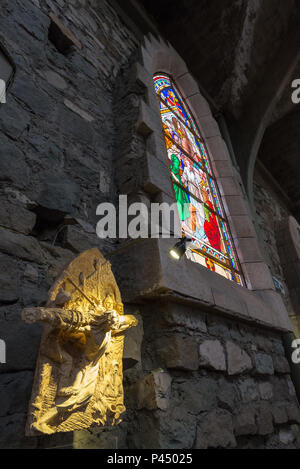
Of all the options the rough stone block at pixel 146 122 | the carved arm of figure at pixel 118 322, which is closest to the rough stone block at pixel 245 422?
the carved arm of figure at pixel 118 322

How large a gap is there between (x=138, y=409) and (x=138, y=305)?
497 mm

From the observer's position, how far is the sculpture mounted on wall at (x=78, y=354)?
3.06 feet

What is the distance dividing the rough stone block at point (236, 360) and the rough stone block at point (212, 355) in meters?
0.07

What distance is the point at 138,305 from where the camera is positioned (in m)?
1.59

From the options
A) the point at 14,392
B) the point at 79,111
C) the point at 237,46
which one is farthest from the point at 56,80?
the point at 237,46

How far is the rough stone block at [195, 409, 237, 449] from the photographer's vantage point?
1.35 meters

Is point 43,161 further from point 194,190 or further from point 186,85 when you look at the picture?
point 186,85

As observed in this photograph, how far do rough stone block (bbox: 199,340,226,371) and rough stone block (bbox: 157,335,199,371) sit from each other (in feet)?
0.24

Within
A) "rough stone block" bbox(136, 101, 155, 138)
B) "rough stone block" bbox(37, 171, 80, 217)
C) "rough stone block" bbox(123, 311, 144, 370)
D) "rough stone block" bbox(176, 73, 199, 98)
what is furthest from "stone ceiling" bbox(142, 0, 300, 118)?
"rough stone block" bbox(123, 311, 144, 370)

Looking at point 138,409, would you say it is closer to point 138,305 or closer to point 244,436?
point 138,305

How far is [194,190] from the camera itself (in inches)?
113

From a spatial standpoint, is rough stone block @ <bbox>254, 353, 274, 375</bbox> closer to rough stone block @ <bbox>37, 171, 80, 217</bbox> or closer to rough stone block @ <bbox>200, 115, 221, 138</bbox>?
rough stone block @ <bbox>37, 171, 80, 217</bbox>

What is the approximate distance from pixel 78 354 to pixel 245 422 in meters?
1.17
